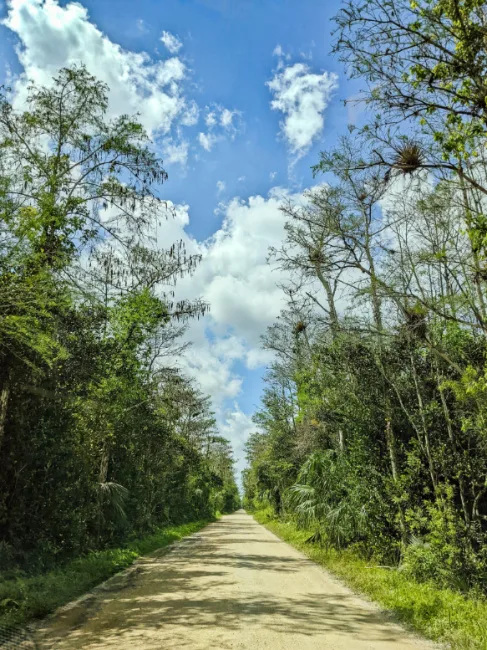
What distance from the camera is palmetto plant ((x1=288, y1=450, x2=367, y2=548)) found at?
1291 centimetres

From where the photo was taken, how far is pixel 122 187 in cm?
1014

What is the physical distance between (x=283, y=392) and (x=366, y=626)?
87.8 ft

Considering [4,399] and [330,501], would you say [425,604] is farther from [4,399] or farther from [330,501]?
[330,501]

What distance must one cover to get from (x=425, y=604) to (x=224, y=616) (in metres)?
2.86

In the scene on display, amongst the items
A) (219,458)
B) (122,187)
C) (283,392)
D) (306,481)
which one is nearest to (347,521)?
(306,481)

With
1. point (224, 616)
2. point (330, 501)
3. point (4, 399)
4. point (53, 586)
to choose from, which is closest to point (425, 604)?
point (224, 616)

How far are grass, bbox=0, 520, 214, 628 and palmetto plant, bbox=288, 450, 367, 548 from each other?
562 cm

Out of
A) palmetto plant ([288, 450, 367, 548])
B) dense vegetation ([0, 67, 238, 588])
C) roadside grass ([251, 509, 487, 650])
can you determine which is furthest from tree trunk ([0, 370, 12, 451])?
palmetto plant ([288, 450, 367, 548])

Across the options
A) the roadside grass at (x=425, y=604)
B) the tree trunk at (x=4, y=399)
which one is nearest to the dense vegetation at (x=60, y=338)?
the tree trunk at (x=4, y=399)

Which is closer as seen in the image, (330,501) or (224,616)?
(224,616)

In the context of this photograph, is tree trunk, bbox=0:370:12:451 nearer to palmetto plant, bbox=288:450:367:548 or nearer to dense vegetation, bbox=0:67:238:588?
dense vegetation, bbox=0:67:238:588

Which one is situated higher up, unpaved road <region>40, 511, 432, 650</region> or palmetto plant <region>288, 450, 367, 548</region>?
palmetto plant <region>288, 450, 367, 548</region>

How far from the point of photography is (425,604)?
6938mm

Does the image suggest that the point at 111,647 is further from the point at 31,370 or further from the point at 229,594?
the point at 31,370
